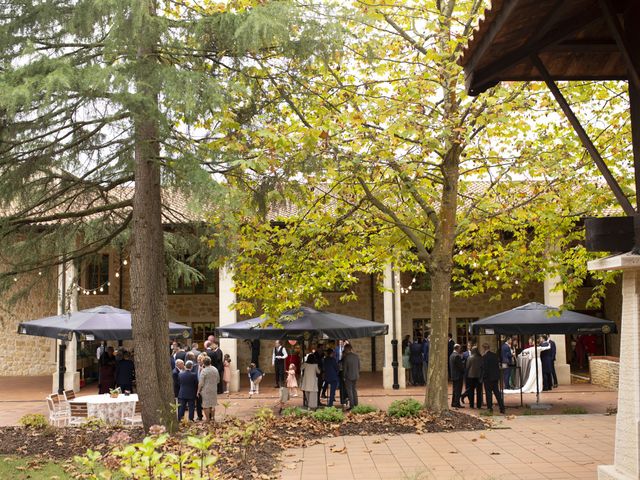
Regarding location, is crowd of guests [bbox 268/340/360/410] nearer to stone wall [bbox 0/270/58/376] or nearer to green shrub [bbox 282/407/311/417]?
green shrub [bbox 282/407/311/417]

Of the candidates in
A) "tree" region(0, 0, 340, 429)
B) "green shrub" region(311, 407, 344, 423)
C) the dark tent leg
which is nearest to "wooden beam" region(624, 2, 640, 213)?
"tree" region(0, 0, 340, 429)

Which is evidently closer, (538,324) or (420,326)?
(538,324)

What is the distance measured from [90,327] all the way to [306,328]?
16.3ft

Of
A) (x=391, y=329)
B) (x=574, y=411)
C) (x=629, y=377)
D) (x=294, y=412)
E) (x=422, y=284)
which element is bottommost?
(x=574, y=411)

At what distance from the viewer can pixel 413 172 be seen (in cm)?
1259

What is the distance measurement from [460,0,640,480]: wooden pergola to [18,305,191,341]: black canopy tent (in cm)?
1129

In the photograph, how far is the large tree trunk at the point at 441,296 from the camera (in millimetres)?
12703

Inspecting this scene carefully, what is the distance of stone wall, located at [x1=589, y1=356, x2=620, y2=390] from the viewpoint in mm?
18953

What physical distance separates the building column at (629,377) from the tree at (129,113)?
5.15m

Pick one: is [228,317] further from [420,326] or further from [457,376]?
[420,326]

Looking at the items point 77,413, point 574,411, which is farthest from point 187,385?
point 574,411

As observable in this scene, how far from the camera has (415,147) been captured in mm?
11828

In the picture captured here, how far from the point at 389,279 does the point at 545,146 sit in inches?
343

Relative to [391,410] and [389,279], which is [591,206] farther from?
[389,279]
